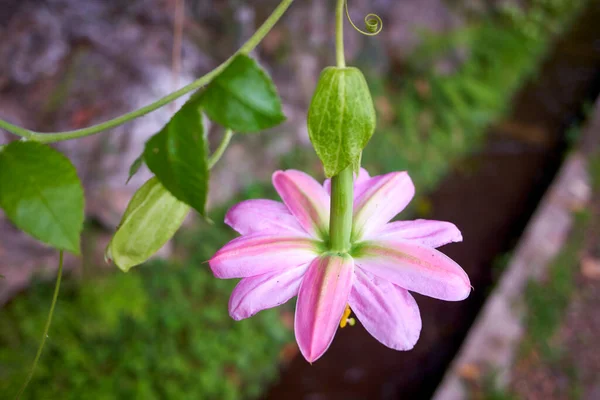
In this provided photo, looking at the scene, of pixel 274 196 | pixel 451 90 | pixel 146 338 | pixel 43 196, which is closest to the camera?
pixel 43 196

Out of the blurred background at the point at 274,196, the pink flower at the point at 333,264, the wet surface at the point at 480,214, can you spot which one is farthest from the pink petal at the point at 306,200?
the wet surface at the point at 480,214

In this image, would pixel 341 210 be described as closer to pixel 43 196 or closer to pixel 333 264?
pixel 333 264

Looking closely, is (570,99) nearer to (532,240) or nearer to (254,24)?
(532,240)

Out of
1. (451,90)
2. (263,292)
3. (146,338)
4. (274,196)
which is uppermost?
(263,292)

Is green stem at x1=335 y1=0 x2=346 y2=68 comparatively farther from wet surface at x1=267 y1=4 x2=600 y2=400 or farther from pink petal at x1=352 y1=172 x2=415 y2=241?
wet surface at x1=267 y1=4 x2=600 y2=400

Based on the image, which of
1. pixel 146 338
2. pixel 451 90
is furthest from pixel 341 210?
pixel 451 90

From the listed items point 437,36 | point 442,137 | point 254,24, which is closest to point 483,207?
point 442,137
